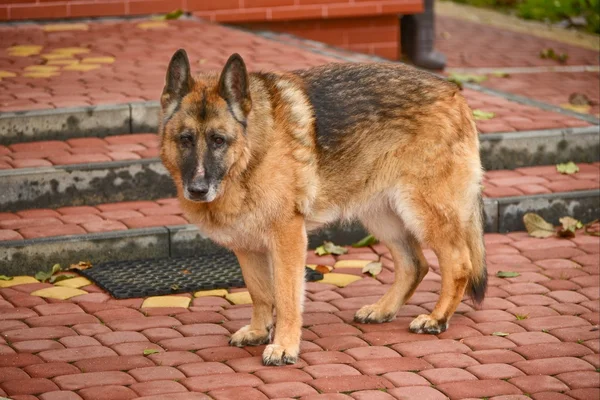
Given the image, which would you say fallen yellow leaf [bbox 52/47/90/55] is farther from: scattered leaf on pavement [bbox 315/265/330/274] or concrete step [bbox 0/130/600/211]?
scattered leaf on pavement [bbox 315/265/330/274]

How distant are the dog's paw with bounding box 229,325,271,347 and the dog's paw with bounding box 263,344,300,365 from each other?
31 centimetres

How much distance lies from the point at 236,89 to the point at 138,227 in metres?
2.25

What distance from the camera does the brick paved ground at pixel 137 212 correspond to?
8.00 metres

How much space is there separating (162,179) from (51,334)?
92.8 inches

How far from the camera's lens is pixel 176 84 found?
6117mm

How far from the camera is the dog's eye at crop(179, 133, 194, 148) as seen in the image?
598 cm

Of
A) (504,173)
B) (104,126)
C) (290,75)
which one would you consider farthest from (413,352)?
(104,126)

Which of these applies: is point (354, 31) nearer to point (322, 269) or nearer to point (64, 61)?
point (64, 61)

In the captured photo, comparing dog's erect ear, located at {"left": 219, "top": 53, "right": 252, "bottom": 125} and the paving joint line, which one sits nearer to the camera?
dog's erect ear, located at {"left": 219, "top": 53, "right": 252, "bottom": 125}

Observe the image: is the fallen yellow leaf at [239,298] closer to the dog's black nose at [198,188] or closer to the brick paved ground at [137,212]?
the brick paved ground at [137,212]

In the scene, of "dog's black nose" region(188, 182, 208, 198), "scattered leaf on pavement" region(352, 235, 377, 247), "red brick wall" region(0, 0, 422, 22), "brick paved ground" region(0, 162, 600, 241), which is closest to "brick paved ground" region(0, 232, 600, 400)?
"scattered leaf on pavement" region(352, 235, 377, 247)

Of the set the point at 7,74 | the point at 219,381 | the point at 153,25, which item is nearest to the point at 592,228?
the point at 219,381

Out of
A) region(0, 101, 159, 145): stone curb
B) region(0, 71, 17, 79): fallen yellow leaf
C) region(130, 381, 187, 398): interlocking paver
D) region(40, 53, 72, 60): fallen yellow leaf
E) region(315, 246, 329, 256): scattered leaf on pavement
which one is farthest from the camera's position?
region(40, 53, 72, 60): fallen yellow leaf

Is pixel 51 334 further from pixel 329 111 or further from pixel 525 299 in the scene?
pixel 525 299
